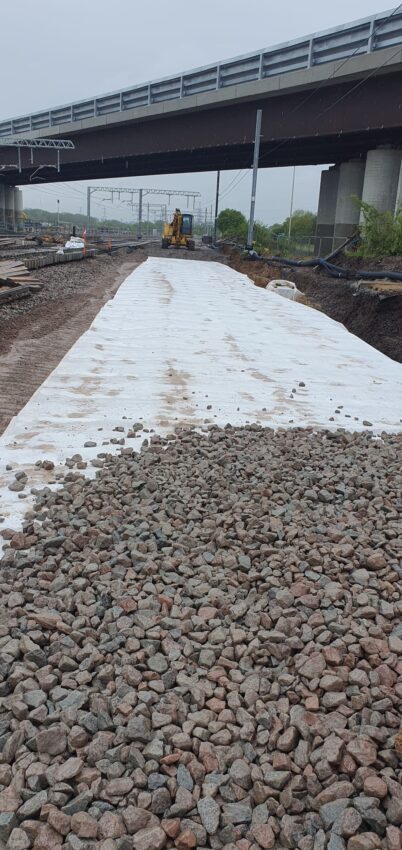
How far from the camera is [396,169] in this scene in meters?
33.1

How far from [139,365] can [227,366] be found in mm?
1554

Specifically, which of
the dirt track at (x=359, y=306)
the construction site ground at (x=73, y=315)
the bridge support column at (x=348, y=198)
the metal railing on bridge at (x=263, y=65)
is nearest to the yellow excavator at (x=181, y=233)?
the metal railing on bridge at (x=263, y=65)

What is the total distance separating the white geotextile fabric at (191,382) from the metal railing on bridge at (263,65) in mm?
19600

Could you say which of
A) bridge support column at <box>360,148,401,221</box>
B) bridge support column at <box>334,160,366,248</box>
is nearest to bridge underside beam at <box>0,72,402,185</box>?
bridge support column at <box>360,148,401,221</box>

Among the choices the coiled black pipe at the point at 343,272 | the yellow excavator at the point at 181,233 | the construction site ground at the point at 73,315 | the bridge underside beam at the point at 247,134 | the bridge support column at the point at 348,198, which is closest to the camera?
the construction site ground at the point at 73,315

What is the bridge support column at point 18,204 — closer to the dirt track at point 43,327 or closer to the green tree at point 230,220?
the green tree at point 230,220

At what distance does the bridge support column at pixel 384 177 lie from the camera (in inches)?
1300

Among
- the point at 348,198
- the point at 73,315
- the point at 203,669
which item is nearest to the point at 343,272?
the point at 73,315

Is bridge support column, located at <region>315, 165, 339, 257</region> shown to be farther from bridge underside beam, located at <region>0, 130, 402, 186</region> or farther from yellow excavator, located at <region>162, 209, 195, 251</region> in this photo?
yellow excavator, located at <region>162, 209, 195, 251</region>

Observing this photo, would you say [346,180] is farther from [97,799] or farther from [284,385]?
[97,799]

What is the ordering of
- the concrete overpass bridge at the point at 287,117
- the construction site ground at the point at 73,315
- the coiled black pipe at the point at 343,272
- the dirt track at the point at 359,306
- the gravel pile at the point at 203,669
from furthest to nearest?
the concrete overpass bridge at the point at 287,117 < the coiled black pipe at the point at 343,272 < the dirt track at the point at 359,306 < the construction site ground at the point at 73,315 < the gravel pile at the point at 203,669

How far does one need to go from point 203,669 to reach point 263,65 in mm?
38607

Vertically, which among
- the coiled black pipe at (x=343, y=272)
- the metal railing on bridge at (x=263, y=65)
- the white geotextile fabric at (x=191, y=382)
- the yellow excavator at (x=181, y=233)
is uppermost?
the metal railing on bridge at (x=263, y=65)

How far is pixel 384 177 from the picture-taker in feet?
109
